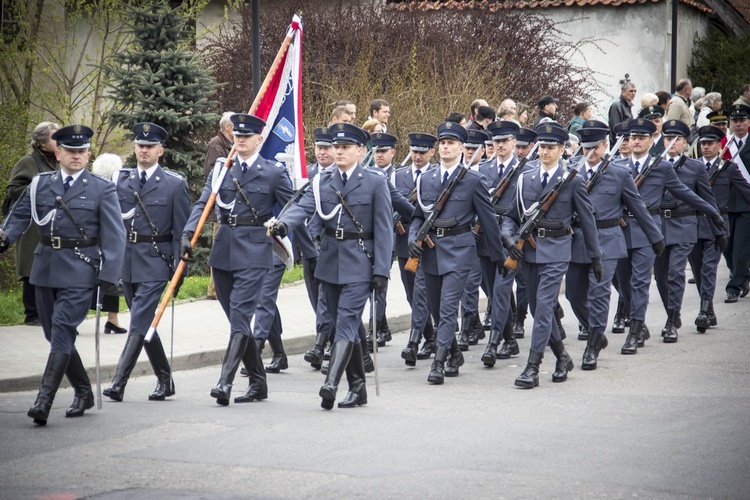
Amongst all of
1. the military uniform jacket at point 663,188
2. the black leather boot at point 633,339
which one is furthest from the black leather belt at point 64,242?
the military uniform jacket at point 663,188

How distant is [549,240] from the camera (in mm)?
10008

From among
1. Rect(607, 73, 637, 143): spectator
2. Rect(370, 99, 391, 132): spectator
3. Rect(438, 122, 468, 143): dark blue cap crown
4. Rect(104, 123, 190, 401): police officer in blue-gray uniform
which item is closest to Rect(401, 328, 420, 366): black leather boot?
Rect(438, 122, 468, 143): dark blue cap crown

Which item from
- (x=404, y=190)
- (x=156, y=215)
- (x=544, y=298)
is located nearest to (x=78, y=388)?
(x=156, y=215)

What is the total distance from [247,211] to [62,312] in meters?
1.67

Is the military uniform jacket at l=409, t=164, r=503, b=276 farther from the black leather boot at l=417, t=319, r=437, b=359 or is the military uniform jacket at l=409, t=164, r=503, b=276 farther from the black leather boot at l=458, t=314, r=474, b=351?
the black leather boot at l=458, t=314, r=474, b=351

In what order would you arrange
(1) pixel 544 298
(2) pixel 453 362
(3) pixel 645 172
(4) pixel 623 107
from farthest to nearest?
(4) pixel 623 107 < (3) pixel 645 172 < (2) pixel 453 362 < (1) pixel 544 298

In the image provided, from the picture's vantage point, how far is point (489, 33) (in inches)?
1029

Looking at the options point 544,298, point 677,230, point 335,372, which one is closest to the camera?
point 335,372

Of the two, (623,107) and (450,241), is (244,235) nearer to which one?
(450,241)

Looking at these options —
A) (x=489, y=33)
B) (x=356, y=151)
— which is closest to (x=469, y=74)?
(x=489, y=33)

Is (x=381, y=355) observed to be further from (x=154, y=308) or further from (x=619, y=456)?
(x=619, y=456)

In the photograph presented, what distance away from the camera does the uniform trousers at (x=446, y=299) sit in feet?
33.3

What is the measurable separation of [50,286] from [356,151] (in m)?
2.57

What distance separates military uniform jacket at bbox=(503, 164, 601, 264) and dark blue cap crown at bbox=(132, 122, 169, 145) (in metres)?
3.06
